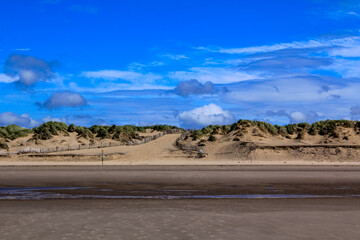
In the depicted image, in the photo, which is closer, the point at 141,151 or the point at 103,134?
the point at 141,151

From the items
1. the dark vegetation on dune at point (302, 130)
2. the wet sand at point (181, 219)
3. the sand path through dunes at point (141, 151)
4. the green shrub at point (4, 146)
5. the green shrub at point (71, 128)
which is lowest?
the wet sand at point (181, 219)

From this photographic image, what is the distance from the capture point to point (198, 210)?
17.6 metres

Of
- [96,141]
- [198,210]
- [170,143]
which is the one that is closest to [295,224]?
[198,210]

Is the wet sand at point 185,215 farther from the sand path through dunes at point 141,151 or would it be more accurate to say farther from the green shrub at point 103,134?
the green shrub at point 103,134

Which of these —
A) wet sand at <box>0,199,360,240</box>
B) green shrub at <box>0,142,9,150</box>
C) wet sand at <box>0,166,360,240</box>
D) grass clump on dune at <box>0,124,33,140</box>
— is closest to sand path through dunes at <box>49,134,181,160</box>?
green shrub at <box>0,142,9,150</box>

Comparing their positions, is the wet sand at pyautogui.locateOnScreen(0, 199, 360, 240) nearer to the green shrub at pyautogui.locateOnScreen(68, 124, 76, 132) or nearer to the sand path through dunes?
the sand path through dunes

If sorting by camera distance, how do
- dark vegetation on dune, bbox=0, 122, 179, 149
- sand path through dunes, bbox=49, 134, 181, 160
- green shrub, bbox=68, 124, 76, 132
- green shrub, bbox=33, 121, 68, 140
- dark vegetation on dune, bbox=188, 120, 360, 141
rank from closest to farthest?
sand path through dunes, bbox=49, 134, 181, 160 → dark vegetation on dune, bbox=188, 120, 360, 141 → green shrub, bbox=33, 121, 68, 140 → dark vegetation on dune, bbox=0, 122, 179, 149 → green shrub, bbox=68, 124, 76, 132

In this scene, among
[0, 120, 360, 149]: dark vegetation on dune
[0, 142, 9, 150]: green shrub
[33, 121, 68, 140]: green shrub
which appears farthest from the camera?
[33, 121, 68, 140]: green shrub

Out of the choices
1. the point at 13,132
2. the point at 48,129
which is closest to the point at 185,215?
the point at 48,129

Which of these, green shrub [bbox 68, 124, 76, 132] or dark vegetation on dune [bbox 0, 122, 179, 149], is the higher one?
green shrub [bbox 68, 124, 76, 132]

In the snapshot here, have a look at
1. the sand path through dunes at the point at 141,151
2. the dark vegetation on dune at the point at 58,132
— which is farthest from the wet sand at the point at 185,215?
the dark vegetation on dune at the point at 58,132

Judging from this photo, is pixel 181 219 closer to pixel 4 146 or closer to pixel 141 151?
pixel 141 151

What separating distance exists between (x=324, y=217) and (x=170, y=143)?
54104mm

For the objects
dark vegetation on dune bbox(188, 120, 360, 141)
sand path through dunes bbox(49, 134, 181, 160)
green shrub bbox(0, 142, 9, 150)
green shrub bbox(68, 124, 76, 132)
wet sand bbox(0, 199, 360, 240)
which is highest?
green shrub bbox(68, 124, 76, 132)
